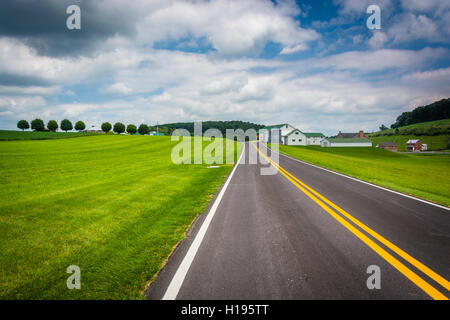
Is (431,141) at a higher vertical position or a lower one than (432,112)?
lower

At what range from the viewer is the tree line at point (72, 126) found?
374 feet

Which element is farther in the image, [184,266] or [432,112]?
[432,112]

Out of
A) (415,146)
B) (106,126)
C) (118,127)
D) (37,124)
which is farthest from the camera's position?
(118,127)

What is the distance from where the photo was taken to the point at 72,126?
413 feet

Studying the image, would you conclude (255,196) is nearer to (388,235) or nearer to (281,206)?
(281,206)

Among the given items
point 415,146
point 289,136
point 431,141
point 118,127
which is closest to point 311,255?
point 289,136

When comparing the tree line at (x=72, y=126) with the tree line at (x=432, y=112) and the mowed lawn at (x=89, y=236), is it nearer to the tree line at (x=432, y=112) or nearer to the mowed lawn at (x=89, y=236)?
the mowed lawn at (x=89, y=236)

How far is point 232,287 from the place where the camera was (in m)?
3.06

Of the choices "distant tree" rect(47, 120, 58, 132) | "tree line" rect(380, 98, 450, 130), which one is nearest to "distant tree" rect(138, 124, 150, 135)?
"distant tree" rect(47, 120, 58, 132)

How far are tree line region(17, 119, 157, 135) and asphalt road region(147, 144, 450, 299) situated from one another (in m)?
143

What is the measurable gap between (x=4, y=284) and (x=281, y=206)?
6.59m

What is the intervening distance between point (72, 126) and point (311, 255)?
15444 centimetres

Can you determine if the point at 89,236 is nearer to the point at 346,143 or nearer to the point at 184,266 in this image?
the point at 184,266

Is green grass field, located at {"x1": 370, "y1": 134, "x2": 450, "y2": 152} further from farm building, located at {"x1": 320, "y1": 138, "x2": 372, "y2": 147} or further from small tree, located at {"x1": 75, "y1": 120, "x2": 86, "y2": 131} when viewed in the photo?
small tree, located at {"x1": 75, "y1": 120, "x2": 86, "y2": 131}
